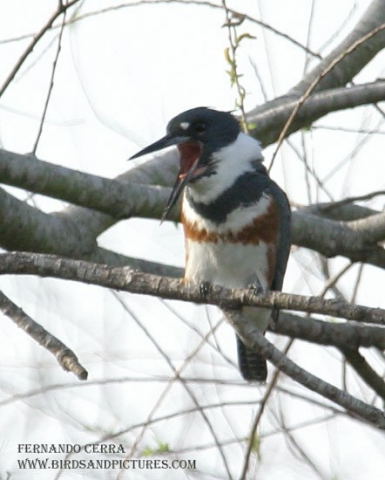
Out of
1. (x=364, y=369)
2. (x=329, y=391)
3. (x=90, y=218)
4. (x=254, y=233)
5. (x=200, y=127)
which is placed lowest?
(x=329, y=391)

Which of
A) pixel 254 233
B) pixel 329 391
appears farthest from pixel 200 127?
pixel 329 391

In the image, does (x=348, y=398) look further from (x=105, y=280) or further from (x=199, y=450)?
(x=199, y=450)

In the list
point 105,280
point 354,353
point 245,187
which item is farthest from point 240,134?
point 105,280

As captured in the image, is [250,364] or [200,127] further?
[250,364]

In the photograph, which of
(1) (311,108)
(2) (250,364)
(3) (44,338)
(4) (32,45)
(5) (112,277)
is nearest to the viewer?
(3) (44,338)

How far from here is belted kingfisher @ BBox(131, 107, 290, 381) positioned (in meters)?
4.06

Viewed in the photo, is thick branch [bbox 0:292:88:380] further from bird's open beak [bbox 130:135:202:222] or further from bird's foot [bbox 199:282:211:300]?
bird's open beak [bbox 130:135:202:222]

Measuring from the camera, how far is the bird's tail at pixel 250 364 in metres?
4.62

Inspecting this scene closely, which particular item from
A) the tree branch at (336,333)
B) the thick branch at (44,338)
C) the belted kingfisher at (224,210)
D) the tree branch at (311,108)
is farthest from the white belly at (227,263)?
the thick branch at (44,338)

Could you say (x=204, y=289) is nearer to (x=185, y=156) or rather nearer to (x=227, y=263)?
(x=227, y=263)

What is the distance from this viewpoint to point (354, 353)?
4090 mm

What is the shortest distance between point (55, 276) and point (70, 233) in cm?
128

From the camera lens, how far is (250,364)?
182 inches

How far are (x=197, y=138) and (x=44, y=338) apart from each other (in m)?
1.56
